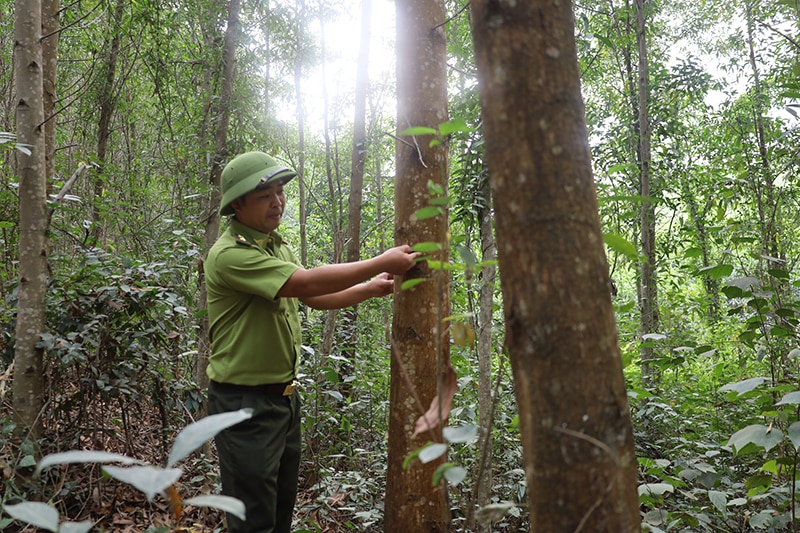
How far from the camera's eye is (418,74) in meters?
2.51

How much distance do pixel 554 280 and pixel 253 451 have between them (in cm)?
196

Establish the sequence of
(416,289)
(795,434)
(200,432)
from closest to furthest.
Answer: (200,432)
(795,434)
(416,289)

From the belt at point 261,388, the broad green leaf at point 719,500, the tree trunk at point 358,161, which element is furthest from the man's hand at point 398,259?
the tree trunk at point 358,161

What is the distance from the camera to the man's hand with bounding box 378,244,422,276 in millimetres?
2264

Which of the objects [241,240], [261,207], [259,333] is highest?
[261,207]

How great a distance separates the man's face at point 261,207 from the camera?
9.11 feet

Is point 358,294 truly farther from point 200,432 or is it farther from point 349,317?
point 349,317

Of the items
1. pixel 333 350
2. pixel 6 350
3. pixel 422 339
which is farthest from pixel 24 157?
pixel 333 350

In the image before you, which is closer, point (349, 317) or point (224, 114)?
point (224, 114)

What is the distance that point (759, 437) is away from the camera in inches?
82.9

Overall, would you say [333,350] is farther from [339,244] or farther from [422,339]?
[422,339]

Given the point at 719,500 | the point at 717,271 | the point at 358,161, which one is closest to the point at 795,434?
the point at 717,271

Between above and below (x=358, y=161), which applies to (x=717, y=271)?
below

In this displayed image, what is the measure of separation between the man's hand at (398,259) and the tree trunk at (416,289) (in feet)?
0.18
